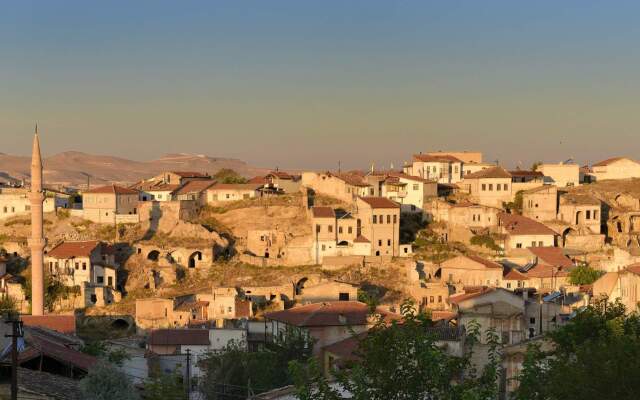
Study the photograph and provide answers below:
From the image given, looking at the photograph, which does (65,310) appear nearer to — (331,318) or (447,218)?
(331,318)

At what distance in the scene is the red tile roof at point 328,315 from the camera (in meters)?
39.0

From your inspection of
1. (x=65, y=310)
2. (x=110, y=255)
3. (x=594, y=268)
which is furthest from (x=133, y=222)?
(x=594, y=268)

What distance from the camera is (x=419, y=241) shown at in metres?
57.2

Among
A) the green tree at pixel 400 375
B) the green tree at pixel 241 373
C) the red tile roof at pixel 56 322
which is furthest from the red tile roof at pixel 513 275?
the green tree at pixel 400 375

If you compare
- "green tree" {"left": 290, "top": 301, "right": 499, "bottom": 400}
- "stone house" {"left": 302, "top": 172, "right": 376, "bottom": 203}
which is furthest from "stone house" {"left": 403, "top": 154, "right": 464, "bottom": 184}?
"green tree" {"left": 290, "top": 301, "right": 499, "bottom": 400}

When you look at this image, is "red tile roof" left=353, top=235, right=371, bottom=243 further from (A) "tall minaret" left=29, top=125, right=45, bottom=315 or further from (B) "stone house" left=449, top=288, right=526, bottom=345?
(A) "tall minaret" left=29, top=125, right=45, bottom=315

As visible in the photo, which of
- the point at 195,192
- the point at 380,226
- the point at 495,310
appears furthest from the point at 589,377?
the point at 195,192

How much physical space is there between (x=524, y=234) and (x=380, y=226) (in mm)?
8318

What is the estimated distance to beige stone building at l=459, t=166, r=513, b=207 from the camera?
2475 inches

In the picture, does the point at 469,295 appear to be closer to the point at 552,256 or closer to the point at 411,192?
the point at 552,256

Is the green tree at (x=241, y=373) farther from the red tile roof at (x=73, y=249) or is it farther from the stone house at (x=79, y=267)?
the red tile roof at (x=73, y=249)

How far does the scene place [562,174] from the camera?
68.2 meters

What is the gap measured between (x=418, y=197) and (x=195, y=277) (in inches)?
606

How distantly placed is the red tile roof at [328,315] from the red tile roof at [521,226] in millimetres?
16552
